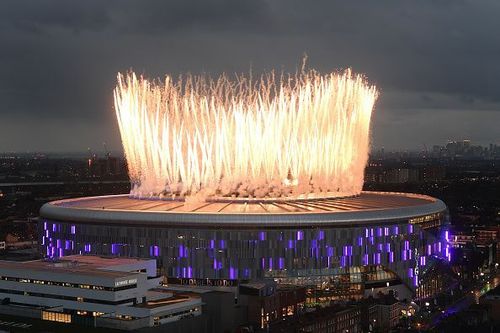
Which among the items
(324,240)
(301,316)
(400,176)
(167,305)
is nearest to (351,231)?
(324,240)

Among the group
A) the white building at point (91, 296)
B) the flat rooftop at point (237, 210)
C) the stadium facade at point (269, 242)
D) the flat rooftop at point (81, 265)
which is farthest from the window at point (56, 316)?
the flat rooftop at point (237, 210)

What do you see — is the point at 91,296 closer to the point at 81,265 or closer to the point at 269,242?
the point at 81,265

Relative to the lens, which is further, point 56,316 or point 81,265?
point 81,265

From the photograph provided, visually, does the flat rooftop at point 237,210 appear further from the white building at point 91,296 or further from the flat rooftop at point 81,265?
the white building at point 91,296

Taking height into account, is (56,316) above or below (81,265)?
below

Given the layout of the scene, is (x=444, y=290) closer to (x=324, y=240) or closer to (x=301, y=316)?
(x=324, y=240)

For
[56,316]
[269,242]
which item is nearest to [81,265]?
[56,316]
